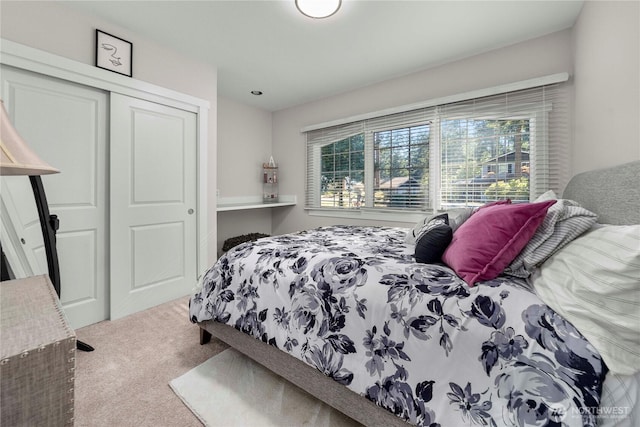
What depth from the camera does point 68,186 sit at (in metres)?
2.10

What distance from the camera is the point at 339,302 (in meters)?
1.23

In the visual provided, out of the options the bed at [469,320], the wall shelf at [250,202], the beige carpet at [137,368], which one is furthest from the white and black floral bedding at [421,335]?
the wall shelf at [250,202]

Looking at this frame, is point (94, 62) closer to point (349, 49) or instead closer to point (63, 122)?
point (63, 122)

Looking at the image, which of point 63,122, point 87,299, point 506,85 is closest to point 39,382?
point 87,299

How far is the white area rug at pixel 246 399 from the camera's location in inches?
51.3

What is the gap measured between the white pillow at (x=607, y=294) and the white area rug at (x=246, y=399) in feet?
3.29

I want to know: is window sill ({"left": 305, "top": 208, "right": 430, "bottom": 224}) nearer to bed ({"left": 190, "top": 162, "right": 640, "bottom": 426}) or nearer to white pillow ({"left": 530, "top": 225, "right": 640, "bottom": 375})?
bed ({"left": 190, "top": 162, "right": 640, "bottom": 426})

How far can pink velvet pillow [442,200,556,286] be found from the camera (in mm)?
1093

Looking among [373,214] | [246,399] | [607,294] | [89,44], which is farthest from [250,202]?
[607,294]

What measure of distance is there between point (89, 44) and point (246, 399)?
108 inches

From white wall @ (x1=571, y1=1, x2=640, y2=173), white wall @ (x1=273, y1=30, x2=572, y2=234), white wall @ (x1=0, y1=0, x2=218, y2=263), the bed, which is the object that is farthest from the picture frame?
white wall @ (x1=571, y1=1, x2=640, y2=173)

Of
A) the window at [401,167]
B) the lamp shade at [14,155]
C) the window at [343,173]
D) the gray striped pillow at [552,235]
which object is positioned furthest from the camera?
the window at [343,173]

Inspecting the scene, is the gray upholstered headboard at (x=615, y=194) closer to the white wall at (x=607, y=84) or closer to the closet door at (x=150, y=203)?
the white wall at (x=607, y=84)

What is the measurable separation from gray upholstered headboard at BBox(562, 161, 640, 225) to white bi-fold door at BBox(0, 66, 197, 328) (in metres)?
2.91
